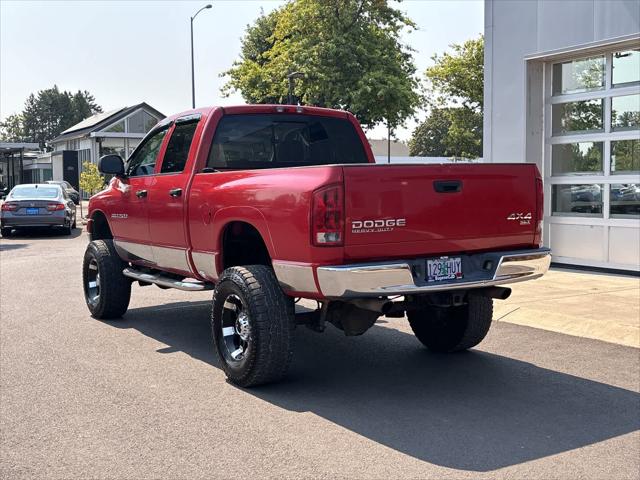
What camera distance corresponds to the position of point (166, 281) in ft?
23.6

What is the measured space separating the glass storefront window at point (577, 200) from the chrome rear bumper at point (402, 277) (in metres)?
6.44

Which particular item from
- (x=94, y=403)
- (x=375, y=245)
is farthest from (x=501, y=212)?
(x=94, y=403)

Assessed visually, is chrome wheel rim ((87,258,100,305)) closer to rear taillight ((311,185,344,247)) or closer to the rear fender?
the rear fender

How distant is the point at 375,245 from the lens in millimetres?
5066

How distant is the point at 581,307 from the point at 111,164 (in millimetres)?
5328

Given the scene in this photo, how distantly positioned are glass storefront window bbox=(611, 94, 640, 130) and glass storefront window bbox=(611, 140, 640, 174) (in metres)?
0.23

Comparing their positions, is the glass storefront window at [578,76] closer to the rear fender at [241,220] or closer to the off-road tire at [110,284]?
the off-road tire at [110,284]

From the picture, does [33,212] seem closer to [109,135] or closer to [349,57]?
[349,57]

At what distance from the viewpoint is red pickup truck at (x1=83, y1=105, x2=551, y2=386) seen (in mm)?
5012

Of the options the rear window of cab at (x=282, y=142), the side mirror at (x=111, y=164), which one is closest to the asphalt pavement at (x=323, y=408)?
the side mirror at (x=111, y=164)

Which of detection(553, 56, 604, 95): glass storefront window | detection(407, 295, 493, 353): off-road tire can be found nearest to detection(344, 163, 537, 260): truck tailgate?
detection(407, 295, 493, 353): off-road tire

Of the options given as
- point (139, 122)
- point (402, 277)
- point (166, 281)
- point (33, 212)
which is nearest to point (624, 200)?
point (166, 281)

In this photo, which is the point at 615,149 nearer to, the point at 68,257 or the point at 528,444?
the point at 528,444

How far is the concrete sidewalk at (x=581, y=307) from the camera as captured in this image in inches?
298
